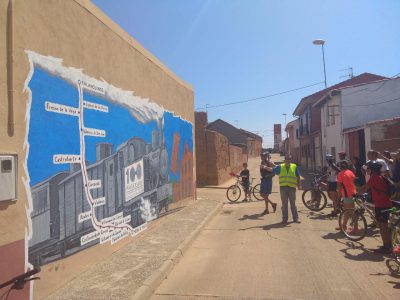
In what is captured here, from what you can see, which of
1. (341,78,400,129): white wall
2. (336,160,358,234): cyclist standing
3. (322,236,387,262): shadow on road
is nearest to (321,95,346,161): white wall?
(341,78,400,129): white wall

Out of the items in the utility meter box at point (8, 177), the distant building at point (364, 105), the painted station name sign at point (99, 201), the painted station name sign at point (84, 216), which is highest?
the distant building at point (364, 105)

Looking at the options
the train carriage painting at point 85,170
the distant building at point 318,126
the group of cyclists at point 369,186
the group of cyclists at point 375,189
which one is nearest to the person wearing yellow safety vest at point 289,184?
the group of cyclists at point 369,186

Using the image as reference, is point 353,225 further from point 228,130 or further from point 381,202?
point 228,130

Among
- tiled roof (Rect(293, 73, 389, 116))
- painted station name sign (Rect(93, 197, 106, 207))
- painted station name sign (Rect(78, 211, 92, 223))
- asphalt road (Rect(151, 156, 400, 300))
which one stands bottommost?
asphalt road (Rect(151, 156, 400, 300))

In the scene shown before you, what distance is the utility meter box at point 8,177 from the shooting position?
4297mm

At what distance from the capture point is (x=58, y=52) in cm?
562

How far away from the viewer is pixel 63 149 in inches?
227

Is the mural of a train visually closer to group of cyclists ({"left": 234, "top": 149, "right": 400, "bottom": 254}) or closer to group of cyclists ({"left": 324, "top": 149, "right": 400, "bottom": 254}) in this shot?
group of cyclists ({"left": 234, "top": 149, "right": 400, "bottom": 254})

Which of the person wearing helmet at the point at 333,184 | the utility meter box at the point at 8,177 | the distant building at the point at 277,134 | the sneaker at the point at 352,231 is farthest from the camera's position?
the distant building at the point at 277,134

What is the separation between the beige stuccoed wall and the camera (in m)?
4.44

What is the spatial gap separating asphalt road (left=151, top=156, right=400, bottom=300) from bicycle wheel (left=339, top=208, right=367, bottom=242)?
180mm

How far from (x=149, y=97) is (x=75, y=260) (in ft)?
15.6

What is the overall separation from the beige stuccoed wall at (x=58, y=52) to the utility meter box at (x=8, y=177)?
0.08m

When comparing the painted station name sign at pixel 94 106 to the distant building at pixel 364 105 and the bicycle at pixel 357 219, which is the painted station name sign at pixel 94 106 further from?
the distant building at pixel 364 105
